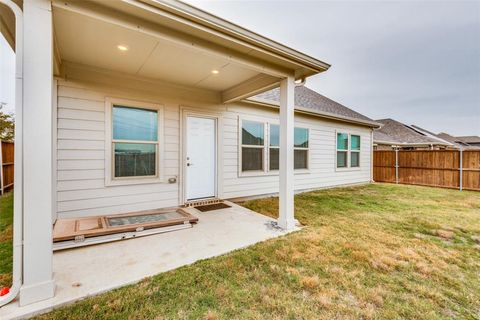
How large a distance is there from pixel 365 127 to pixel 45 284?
34.2 feet

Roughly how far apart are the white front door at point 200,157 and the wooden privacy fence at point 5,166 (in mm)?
5682

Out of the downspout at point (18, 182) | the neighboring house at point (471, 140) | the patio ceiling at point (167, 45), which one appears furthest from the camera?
the neighboring house at point (471, 140)

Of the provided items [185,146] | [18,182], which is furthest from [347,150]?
[18,182]

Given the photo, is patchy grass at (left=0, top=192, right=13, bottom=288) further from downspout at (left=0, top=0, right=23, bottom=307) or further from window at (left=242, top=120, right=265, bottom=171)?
window at (left=242, top=120, right=265, bottom=171)

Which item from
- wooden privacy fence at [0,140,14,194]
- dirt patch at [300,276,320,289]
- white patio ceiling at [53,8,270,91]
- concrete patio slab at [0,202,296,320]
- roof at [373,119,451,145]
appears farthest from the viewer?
roof at [373,119,451,145]

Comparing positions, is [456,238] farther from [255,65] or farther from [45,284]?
[45,284]

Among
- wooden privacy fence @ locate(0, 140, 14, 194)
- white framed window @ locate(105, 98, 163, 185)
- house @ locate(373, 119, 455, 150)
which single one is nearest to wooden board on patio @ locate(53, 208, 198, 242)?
white framed window @ locate(105, 98, 163, 185)

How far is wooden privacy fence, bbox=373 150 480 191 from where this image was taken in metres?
7.90

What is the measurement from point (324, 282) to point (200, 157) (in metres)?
3.63

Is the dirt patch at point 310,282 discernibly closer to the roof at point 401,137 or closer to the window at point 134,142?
the window at point 134,142

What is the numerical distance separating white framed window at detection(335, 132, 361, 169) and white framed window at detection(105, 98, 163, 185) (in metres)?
6.60

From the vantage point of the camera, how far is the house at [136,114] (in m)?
1.71

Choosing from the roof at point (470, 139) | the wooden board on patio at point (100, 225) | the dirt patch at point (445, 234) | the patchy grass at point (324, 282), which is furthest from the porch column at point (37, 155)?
the roof at point (470, 139)

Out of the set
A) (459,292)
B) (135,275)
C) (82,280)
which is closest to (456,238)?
(459,292)
